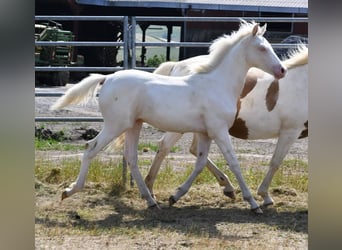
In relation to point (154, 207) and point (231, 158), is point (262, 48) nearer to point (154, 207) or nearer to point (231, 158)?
point (231, 158)

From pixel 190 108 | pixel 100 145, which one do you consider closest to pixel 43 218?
pixel 100 145

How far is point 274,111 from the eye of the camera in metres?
5.73

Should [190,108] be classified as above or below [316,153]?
below

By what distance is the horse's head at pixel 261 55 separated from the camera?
5.37 m

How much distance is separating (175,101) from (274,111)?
3.49 feet

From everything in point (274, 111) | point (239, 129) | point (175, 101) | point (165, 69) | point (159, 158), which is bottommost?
point (159, 158)

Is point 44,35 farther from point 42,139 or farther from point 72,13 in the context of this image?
point 42,139

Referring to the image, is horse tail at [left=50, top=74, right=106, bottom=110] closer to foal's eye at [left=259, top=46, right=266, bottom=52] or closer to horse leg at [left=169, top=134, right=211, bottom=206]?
horse leg at [left=169, top=134, right=211, bottom=206]

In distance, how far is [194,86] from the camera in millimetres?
5324

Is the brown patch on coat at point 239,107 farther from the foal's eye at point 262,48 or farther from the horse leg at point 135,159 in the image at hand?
the horse leg at point 135,159

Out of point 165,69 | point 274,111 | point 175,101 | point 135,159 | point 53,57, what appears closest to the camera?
point 175,101

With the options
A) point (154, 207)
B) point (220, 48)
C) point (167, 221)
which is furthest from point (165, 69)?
point (167, 221)

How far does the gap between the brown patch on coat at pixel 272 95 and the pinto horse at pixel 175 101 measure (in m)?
0.38

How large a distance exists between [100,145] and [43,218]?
0.80 meters
